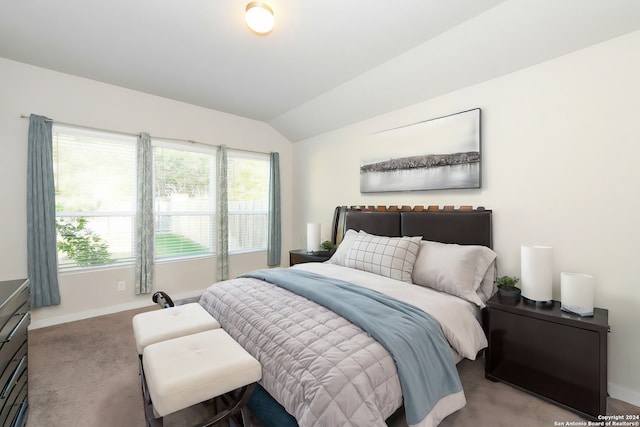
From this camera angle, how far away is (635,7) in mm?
1768

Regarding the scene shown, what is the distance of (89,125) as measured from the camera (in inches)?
128

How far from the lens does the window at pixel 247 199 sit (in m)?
4.47

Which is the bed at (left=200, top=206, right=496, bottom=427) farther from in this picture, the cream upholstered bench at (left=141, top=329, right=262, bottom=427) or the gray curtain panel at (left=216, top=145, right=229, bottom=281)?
the gray curtain panel at (left=216, top=145, right=229, bottom=281)

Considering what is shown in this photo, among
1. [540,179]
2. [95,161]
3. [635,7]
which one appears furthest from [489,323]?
[95,161]

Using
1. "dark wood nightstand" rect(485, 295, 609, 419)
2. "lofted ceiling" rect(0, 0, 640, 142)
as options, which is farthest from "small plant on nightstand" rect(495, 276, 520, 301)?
"lofted ceiling" rect(0, 0, 640, 142)

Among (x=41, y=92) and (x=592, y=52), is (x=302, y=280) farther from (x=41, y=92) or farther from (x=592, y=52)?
(x=41, y=92)

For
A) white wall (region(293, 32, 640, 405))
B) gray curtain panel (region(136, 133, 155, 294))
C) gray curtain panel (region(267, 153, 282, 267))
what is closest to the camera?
white wall (region(293, 32, 640, 405))

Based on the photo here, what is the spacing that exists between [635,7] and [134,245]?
16.4 ft

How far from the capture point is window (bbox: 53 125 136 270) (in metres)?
3.16

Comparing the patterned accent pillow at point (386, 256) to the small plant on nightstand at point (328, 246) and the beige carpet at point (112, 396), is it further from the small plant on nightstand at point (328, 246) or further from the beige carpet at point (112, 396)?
the small plant on nightstand at point (328, 246)

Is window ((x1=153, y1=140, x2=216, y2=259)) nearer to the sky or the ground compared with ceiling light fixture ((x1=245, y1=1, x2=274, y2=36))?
nearer to the ground

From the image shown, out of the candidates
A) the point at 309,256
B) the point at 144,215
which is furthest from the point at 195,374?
the point at 144,215

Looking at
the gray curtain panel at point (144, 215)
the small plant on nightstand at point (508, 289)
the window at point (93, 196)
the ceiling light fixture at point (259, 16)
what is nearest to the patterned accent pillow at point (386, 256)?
the small plant on nightstand at point (508, 289)

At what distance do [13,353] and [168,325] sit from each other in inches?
29.1
